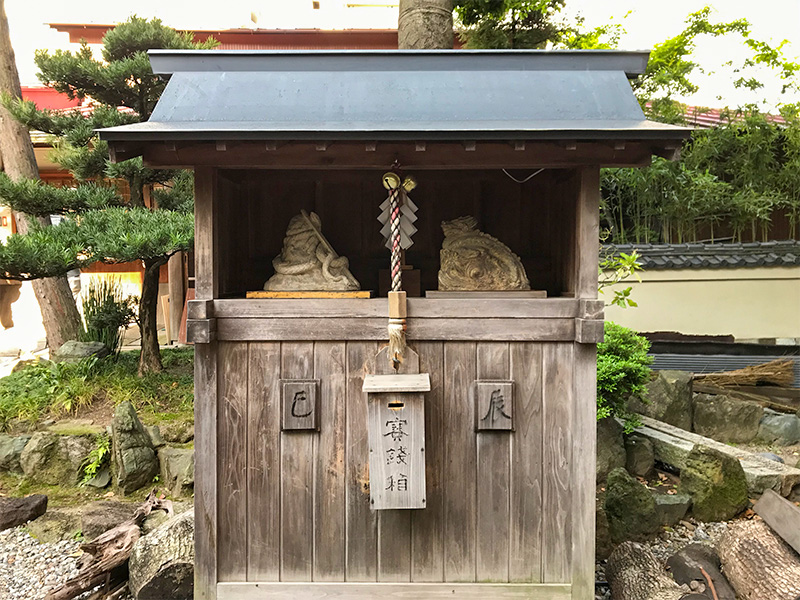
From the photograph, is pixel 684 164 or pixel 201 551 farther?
pixel 684 164

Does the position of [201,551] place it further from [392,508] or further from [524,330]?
[524,330]

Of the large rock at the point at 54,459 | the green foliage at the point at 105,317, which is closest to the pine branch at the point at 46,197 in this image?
the green foliage at the point at 105,317

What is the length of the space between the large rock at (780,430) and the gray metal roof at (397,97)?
6266 millimetres

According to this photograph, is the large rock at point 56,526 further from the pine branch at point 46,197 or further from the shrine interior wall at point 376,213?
the pine branch at point 46,197

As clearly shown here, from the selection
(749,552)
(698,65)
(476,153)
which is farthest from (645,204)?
(476,153)

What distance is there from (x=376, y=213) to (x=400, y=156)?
125 centimetres

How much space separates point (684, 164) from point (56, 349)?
1067 cm

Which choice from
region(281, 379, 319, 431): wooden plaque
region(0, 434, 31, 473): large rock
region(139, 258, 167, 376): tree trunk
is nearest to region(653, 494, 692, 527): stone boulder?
region(281, 379, 319, 431): wooden plaque

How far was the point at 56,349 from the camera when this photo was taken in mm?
8234

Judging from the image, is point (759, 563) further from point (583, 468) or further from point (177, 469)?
point (177, 469)

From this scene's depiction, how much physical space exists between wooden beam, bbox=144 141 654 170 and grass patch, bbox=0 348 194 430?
395cm

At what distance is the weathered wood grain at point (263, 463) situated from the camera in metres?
3.45

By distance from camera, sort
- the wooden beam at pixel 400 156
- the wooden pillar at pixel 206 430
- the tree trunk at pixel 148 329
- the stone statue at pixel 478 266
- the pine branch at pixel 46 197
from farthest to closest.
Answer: the tree trunk at pixel 148 329, the pine branch at pixel 46 197, the stone statue at pixel 478 266, the wooden pillar at pixel 206 430, the wooden beam at pixel 400 156

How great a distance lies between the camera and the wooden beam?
3137mm
